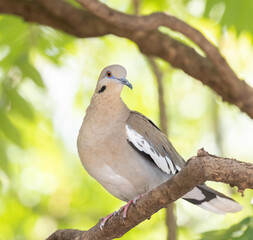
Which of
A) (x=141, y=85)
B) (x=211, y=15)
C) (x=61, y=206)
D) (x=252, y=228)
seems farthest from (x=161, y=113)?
(x=61, y=206)

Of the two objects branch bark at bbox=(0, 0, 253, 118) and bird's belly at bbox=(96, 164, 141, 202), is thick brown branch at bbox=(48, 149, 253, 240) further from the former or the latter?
branch bark at bbox=(0, 0, 253, 118)

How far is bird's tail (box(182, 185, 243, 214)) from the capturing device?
3.81 meters

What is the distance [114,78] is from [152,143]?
1.82 feet

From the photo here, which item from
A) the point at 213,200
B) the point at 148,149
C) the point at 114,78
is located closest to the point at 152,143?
the point at 148,149

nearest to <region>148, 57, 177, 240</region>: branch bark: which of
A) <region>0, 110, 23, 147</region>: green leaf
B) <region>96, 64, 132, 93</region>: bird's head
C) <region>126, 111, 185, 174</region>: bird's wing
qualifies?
<region>126, 111, 185, 174</region>: bird's wing

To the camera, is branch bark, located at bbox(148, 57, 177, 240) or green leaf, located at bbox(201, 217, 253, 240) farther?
branch bark, located at bbox(148, 57, 177, 240)

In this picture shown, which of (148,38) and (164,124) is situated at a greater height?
(148,38)

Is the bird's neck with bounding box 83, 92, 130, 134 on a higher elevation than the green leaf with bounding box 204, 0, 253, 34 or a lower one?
lower

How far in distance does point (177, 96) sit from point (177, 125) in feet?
1.29

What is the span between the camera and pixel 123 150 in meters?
3.58

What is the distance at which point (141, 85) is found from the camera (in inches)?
249

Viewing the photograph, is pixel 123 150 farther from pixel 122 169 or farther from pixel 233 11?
pixel 233 11

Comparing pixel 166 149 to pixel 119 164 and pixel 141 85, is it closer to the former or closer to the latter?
pixel 119 164

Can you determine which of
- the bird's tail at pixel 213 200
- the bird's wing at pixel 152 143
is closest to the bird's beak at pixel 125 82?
the bird's wing at pixel 152 143
